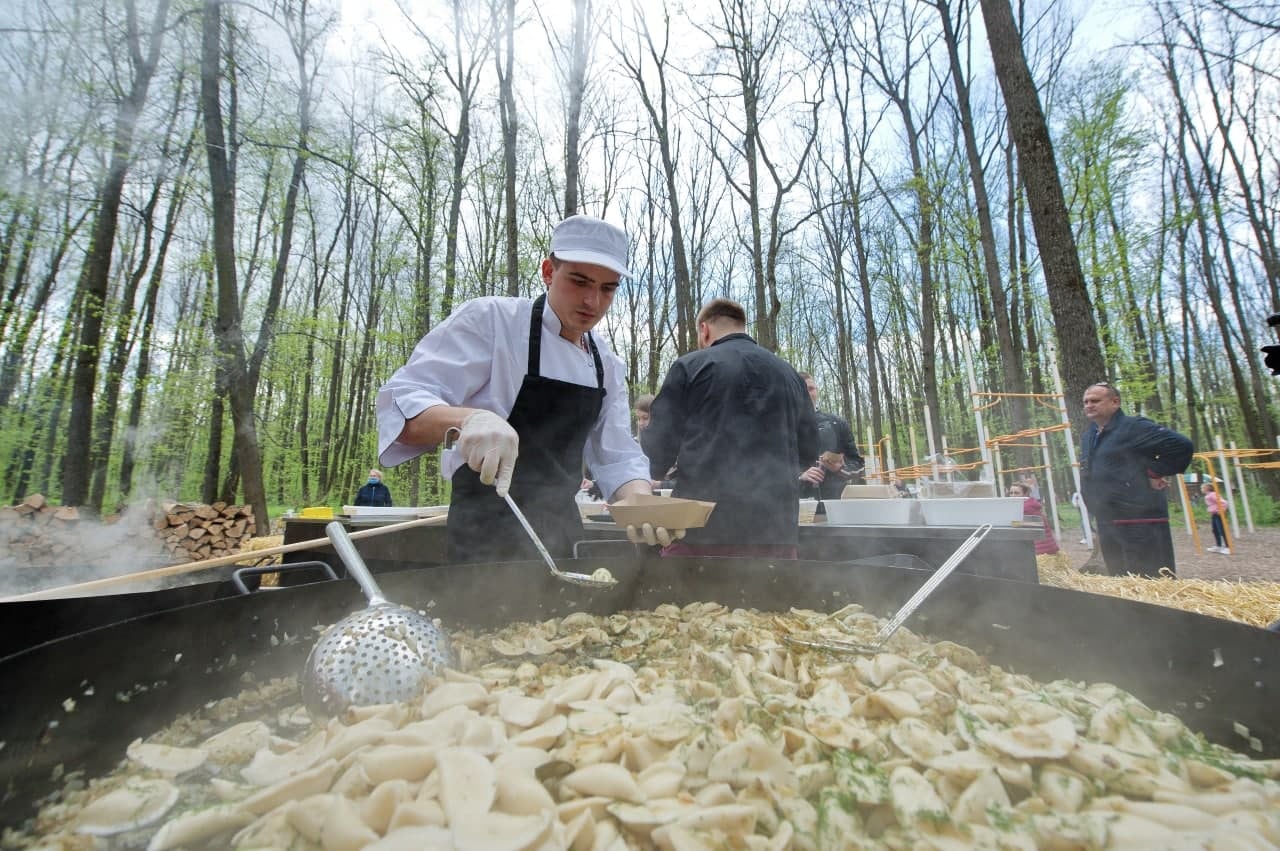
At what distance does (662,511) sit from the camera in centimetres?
163

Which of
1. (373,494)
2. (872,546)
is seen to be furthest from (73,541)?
(872,546)

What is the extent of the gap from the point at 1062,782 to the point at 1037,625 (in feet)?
1.95

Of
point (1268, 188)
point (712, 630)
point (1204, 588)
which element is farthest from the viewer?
point (1268, 188)

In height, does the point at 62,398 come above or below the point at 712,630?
above

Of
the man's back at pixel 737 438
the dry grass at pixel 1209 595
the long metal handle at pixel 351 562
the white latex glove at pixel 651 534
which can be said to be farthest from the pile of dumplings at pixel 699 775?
the dry grass at pixel 1209 595

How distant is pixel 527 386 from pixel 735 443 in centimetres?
89

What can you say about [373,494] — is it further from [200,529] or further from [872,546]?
[872,546]

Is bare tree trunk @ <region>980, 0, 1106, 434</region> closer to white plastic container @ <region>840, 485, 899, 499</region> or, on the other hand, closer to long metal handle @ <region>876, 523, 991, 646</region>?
white plastic container @ <region>840, 485, 899, 499</region>

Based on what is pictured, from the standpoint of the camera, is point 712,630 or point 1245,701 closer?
point 1245,701

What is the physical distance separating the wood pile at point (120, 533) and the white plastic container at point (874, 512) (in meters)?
4.29

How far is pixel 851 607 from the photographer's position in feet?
4.91

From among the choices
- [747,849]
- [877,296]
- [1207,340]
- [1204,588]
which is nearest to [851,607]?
[747,849]

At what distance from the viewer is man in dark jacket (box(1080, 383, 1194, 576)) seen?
446 centimetres

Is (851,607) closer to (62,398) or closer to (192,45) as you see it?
(192,45)
